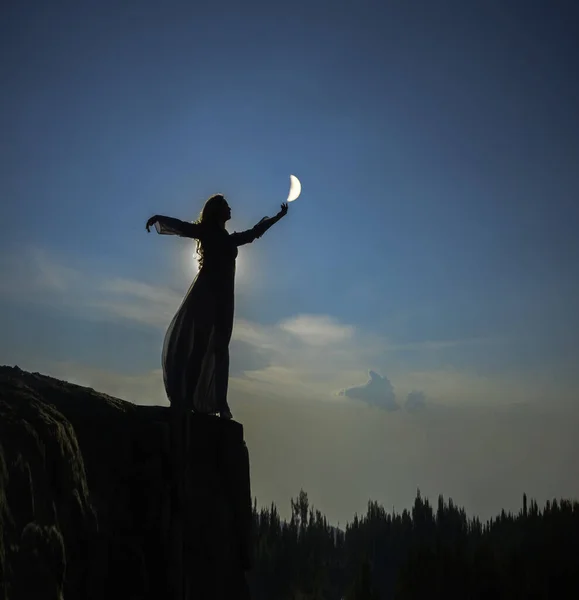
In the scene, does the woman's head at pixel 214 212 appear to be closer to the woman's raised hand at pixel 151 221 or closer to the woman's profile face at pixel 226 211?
the woman's profile face at pixel 226 211

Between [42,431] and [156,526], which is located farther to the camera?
[156,526]

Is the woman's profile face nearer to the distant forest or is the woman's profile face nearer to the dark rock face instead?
the dark rock face

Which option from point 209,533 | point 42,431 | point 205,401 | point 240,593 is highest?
point 205,401

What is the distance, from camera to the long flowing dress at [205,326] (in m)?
7.11

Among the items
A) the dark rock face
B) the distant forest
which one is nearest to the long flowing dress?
the dark rock face

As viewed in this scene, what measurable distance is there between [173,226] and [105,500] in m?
3.68

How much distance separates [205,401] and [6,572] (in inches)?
180

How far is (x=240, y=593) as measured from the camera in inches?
260

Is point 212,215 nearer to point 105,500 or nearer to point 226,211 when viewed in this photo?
point 226,211

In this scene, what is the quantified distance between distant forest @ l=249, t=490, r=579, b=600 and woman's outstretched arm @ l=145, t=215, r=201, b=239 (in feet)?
52.1

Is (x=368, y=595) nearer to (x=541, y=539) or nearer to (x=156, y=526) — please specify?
(x=541, y=539)

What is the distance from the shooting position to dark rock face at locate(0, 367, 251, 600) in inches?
120

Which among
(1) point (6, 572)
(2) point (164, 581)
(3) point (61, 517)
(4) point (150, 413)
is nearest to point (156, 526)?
(2) point (164, 581)

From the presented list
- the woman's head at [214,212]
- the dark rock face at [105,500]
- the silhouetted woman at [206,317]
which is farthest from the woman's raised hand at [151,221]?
the dark rock face at [105,500]
